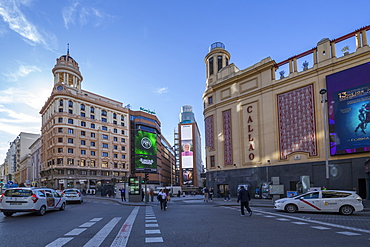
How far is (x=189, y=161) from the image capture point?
112 meters

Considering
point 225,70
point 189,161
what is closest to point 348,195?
point 225,70

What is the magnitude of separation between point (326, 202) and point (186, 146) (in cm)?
9709

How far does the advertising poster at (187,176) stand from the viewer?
4338 inches

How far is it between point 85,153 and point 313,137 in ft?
203

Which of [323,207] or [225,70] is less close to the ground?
[225,70]

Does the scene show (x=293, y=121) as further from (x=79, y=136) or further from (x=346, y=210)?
(x=79, y=136)

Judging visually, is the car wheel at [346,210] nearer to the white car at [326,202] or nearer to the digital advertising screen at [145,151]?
the white car at [326,202]

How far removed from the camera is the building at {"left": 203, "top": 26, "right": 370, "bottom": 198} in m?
27.7

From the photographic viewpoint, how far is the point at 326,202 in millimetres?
16438

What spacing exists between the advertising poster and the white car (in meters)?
93.5

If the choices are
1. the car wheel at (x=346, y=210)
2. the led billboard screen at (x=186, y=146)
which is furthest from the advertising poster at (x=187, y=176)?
the car wheel at (x=346, y=210)

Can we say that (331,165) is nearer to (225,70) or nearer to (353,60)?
(353,60)

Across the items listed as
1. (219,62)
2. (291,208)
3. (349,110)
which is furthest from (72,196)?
(219,62)

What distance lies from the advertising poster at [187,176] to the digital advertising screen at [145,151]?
13.3 meters
